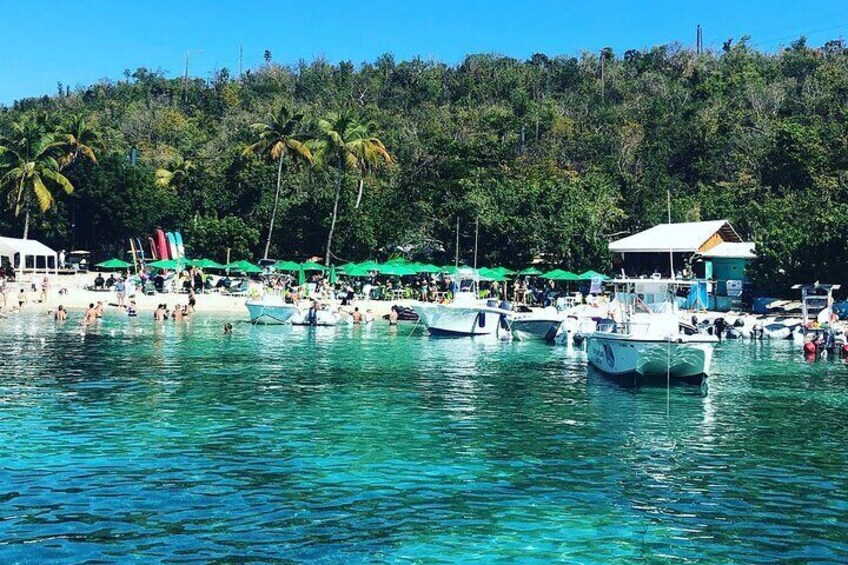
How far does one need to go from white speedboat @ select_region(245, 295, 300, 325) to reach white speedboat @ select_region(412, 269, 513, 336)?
9.91 m

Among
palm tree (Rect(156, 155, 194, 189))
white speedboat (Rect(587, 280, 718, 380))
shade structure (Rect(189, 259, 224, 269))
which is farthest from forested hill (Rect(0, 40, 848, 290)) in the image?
white speedboat (Rect(587, 280, 718, 380))

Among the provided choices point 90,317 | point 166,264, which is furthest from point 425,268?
point 90,317

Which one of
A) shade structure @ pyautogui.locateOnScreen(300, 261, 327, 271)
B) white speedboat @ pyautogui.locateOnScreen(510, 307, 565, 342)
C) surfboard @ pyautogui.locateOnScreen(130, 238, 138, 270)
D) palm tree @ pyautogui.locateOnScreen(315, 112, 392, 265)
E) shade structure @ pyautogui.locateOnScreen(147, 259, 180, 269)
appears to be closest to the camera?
white speedboat @ pyautogui.locateOnScreen(510, 307, 565, 342)

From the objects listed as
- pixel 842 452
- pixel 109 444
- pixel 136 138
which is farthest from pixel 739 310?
pixel 136 138

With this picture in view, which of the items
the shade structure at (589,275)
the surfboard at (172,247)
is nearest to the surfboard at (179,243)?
the surfboard at (172,247)

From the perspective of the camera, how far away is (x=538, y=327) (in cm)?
5109

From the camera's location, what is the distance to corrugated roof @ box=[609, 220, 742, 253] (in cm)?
7094

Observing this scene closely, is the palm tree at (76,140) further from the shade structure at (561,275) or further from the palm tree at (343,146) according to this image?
the shade structure at (561,275)

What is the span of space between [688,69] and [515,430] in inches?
5082

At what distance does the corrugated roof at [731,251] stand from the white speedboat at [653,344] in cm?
3579

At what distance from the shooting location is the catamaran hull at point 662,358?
31875 mm

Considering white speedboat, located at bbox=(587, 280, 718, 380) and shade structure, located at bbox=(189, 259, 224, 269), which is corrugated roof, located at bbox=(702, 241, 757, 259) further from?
white speedboat, located at bbox=(587, 280, 718, 380)

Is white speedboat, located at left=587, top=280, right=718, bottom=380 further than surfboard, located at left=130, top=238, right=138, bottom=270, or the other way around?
surfboard, located at left=130, top=238, right=138, bottom=270

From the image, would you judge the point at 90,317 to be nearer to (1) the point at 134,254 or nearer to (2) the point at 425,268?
(2) the point at 425,268
